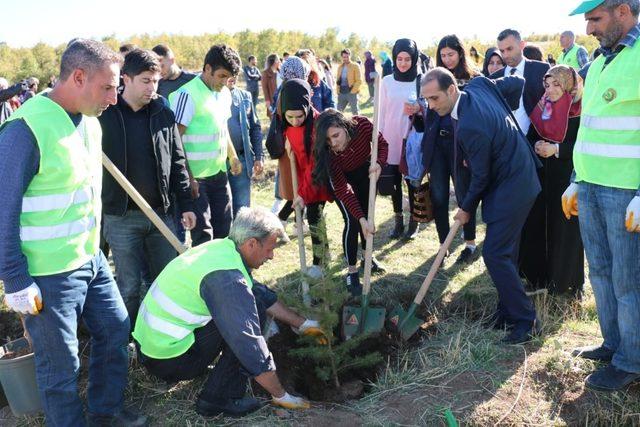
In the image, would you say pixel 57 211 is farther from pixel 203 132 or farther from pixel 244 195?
pixel 244 195

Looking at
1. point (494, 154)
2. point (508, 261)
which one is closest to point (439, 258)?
point (508, 261)

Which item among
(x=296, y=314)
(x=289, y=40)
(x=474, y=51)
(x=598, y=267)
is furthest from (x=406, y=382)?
(x=289, y=40)

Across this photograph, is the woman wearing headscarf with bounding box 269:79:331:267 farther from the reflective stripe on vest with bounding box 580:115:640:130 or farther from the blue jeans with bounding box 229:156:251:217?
the reflective stripe on vest with bounding box 580:115:640:130

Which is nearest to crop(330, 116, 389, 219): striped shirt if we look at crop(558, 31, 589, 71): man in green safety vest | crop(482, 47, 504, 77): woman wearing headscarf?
crop(482, 47, 504, 77): woman wearing headscarf

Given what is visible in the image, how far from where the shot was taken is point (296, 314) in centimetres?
365

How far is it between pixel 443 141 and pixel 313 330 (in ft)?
7.14

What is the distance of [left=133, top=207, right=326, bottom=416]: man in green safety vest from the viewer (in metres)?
2.88

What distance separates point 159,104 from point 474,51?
17.9 feet

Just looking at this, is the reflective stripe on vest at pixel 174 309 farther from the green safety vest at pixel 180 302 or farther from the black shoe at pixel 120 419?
the black shoe at pixel 120 419

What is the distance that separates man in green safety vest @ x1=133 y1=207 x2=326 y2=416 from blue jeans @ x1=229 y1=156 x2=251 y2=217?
87.1 inches

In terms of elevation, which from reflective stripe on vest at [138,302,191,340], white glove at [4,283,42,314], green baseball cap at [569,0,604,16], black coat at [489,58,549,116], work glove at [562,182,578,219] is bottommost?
reflective stripe on vest at [138,302,191,340]

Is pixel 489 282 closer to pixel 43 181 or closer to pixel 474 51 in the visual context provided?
pixel 43 181

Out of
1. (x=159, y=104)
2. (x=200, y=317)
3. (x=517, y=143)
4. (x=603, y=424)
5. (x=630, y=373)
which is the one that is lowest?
(x=603, y=424)

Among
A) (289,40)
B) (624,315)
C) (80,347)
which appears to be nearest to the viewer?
(624,315)
